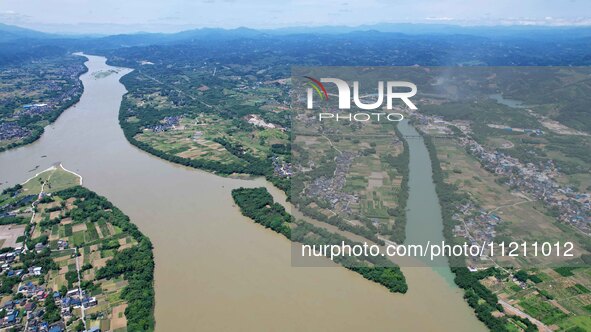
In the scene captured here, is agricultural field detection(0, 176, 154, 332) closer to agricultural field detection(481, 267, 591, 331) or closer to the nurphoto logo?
agricultural field detection(481, 267, 591, 331)

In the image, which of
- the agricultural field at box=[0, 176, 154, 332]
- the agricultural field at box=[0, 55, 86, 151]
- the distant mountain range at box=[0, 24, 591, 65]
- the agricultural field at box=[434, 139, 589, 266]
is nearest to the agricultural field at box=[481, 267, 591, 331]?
the agricultural field at box=[434, 139, 589, 266]

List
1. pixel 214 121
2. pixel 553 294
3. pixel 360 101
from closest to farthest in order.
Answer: pixel 553 294 < pixel 360 101 < pixel 214 121

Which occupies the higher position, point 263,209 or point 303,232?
point 263,209

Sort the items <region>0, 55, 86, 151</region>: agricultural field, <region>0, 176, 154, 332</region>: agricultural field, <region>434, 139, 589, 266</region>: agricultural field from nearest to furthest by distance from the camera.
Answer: <region>0, 176, 154, 332</region>: agricultural field
<region>434, 139, 589, 266</region>: agricultural field
<region>0, 55, 86, 151</region>: agricultural field

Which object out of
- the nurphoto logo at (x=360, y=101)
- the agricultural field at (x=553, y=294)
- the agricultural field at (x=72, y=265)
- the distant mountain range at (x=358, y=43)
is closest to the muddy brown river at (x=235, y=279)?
the agricultural field at (x=72, y=265)

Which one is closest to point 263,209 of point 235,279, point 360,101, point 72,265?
point 235,279

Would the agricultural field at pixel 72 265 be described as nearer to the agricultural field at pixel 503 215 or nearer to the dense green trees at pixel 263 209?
the dense green trees at pixel 263 209

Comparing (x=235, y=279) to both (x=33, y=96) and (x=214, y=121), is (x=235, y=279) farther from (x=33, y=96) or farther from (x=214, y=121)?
(x=33, y=96)

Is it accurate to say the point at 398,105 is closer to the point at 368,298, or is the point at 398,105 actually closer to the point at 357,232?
the point at 357,232
